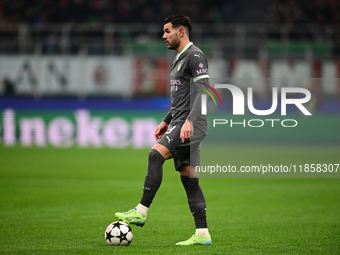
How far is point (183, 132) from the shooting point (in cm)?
430

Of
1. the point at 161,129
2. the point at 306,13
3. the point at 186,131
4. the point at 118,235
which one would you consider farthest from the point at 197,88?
the point at 306,13

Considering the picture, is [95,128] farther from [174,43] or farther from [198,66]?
[198,66]

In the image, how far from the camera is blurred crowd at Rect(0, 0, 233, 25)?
1998 cm

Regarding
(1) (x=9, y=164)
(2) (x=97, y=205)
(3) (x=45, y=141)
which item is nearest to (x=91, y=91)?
(3) (x=45, y=141)

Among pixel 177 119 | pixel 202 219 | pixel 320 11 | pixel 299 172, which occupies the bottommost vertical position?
pixel 299 172

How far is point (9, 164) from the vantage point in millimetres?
11898

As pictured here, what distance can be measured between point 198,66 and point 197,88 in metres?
0.19

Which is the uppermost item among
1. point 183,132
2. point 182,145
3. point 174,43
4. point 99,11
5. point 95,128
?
point 99,11

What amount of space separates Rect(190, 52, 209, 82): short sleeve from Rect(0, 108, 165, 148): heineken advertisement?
10757mm

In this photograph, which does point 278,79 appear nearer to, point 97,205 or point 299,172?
point 299,172

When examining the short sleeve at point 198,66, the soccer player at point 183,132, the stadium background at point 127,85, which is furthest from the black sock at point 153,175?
the stadium background at point 127,85

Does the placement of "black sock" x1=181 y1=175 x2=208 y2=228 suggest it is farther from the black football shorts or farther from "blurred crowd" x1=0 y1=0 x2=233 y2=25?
"blurred crowd" x1=0 y1=0 x2=233 y2=25

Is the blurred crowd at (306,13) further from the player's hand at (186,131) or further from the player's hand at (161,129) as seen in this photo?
the player's hand at (186,131)

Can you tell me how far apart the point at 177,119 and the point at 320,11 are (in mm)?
17239
